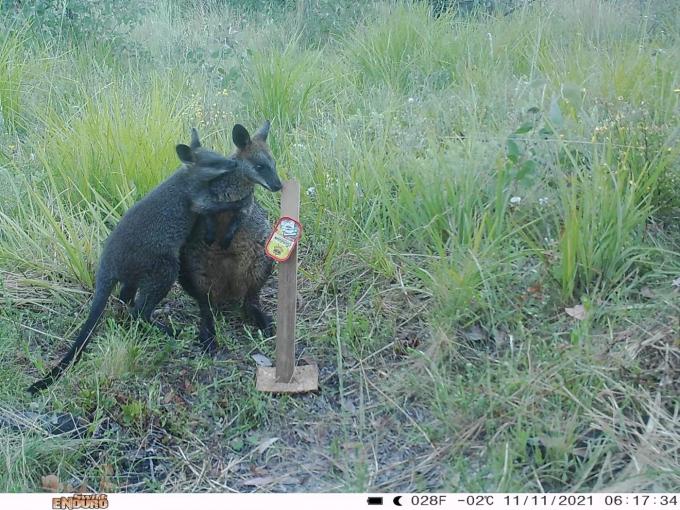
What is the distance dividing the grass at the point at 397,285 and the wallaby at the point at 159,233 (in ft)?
0.80

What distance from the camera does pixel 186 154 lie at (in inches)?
187

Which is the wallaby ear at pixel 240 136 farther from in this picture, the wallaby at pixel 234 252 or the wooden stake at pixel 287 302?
the wooden stake at pixel 287 302

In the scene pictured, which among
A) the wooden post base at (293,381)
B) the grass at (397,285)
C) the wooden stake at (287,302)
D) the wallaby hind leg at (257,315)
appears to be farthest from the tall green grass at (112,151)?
the wooden post base at (293,381)

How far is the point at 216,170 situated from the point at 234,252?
1.61 ft

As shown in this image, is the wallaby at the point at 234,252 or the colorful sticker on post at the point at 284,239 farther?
the wallaby at the point at 234,252

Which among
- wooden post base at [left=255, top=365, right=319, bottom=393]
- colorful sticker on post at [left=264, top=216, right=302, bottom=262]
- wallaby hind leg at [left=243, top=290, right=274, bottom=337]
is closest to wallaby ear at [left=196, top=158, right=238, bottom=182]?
colorful sticker on post at [left=264, top=216, right=302, bottom=262]

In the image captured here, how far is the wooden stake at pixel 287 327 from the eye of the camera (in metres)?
4.30

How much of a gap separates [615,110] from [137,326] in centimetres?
320

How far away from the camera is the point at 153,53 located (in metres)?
8.45

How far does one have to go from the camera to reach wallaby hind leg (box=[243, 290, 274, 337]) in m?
4.96

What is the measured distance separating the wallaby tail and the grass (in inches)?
3.4

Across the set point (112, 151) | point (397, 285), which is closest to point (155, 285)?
point (397, 285)

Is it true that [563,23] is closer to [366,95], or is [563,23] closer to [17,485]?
[366,95]

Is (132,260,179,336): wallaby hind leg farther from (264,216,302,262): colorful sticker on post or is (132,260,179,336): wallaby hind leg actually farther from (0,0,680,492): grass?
(264,216,302,262): colorful sticker on post
